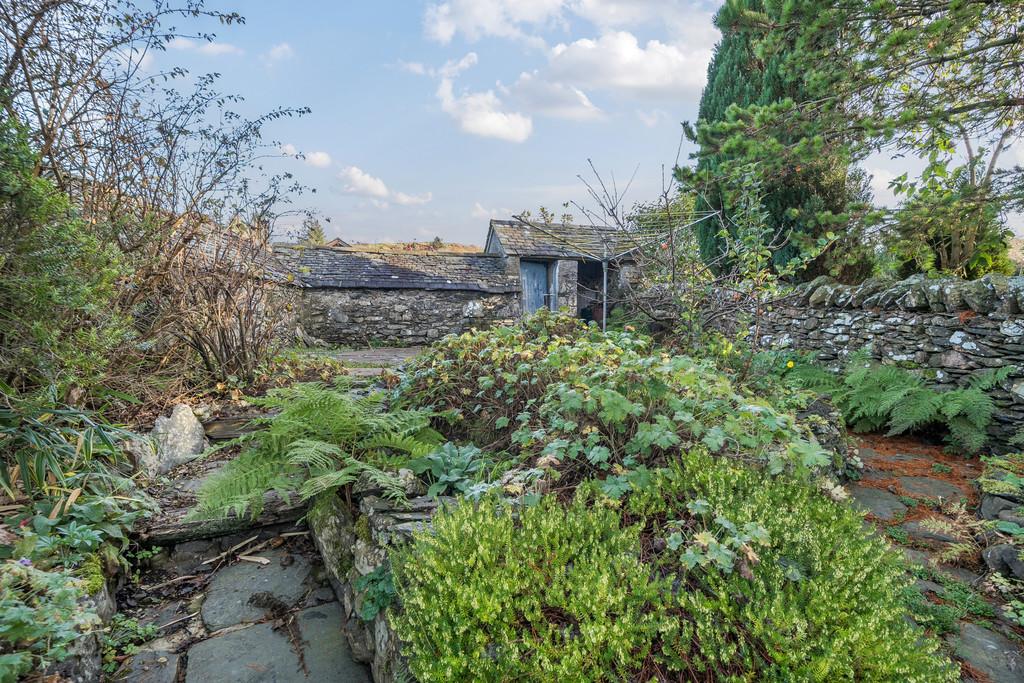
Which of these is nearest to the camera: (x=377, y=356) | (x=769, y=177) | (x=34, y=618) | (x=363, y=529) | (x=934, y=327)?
(x=34, y=618)

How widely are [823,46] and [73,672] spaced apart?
819cm

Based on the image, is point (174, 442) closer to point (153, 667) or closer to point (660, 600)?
point (153, 667)

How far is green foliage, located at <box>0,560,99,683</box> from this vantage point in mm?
1773

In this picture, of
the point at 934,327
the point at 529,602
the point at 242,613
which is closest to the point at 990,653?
the point at 529,602

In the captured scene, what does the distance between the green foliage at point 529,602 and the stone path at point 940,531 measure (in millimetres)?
1496

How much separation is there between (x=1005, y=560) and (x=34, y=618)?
503 cm

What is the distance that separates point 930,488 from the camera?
457cm

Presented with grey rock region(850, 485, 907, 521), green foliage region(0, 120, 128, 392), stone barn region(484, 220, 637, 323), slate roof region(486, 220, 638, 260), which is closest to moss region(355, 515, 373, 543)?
green foliage region(0, 120, 128, 392)

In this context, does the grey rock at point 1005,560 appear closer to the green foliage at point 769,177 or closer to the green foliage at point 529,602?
the green foliage at point 529,602

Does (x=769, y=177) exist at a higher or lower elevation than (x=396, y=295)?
higher

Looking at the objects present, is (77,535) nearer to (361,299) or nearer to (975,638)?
(975,638)

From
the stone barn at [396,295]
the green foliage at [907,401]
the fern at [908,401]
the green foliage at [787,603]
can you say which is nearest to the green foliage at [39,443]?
Result: the green foliage at [787,603]

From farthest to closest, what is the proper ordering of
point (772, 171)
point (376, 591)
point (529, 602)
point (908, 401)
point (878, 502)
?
point (772, 171) → point (908, 401) → point (878, 502) → point (376, 591) → point (529, 602)

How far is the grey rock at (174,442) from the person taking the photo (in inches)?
150
